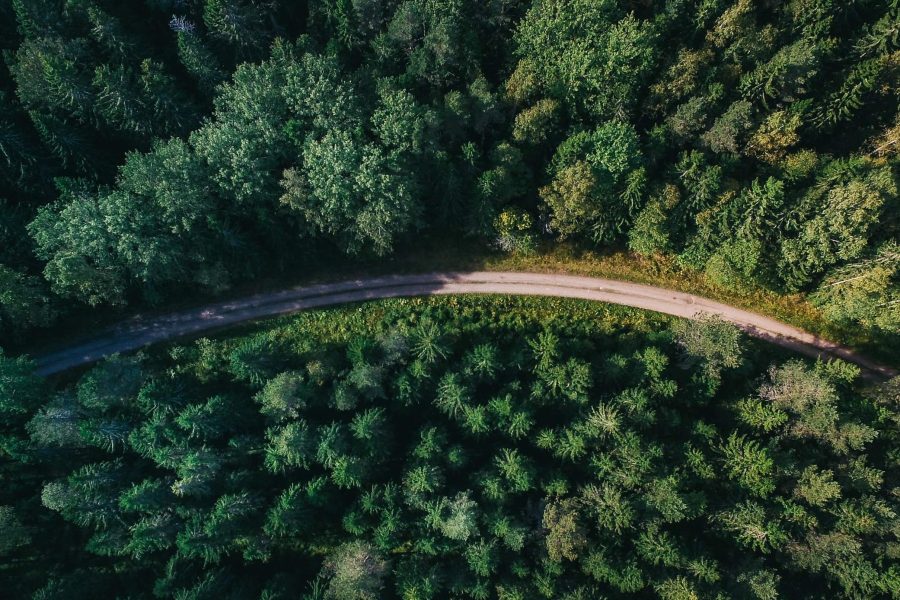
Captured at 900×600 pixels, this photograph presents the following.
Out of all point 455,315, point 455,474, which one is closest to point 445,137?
point 455,315

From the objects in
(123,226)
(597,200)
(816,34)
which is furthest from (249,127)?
(816,34)

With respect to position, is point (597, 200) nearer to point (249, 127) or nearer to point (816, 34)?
point (816, 34)

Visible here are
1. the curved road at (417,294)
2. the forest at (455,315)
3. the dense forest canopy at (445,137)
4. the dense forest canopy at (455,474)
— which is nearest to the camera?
the dense forest canopy at (455,474)

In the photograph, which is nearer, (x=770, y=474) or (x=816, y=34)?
(x=770, y=474)

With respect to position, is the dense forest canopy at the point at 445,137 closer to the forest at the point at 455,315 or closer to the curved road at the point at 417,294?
the forest at the point at 455,315

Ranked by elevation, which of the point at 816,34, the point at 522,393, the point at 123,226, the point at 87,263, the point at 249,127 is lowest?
the point at 522,393

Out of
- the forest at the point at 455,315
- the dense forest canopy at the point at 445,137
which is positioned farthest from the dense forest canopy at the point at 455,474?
the dense forest canopy at the point at 445,137
